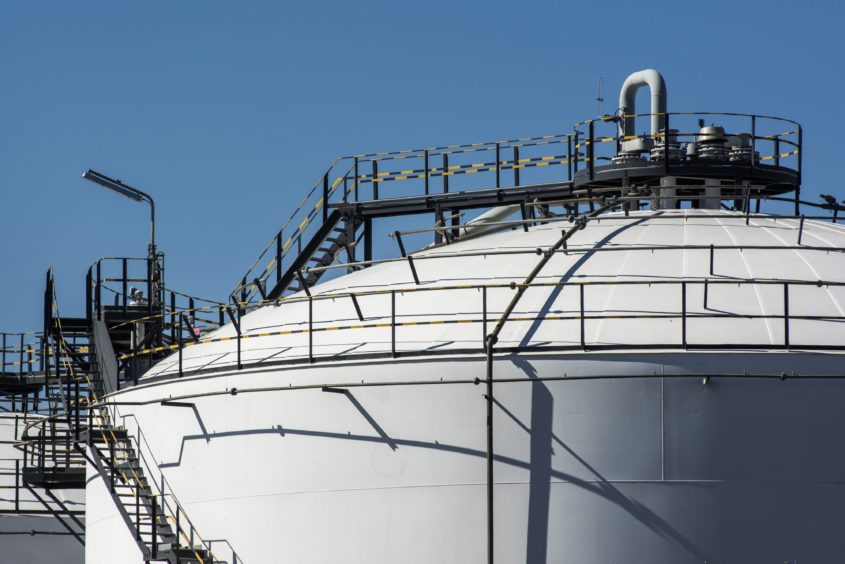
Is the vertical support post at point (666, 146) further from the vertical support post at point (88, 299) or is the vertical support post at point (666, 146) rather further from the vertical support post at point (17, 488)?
the vertical support post at point (17, 488)

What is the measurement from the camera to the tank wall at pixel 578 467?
75.0 ft

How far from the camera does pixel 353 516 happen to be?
24.4m

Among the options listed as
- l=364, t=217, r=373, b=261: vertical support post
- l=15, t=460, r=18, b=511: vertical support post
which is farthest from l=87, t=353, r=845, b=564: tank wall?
l=364, t=217, r=373, b=261: vertical support post

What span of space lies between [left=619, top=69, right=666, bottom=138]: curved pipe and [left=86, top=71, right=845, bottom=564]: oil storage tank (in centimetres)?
438

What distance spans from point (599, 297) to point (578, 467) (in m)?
3.47

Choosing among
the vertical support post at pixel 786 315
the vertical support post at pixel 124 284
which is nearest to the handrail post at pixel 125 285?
the vertical support post at pixel 124 284

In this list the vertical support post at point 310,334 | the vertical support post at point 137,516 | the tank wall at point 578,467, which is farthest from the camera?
the vertical support post at point 137,516

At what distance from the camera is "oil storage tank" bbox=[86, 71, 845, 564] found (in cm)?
2302

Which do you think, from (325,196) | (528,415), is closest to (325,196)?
(325,196)

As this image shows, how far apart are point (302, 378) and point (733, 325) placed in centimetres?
710

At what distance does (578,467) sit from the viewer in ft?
76.4

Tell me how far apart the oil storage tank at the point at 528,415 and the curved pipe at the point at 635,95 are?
14.4ft

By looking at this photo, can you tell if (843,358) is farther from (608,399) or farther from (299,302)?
(299,302)

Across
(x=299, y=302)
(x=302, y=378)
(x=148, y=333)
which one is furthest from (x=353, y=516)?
(x=148, y=333)
